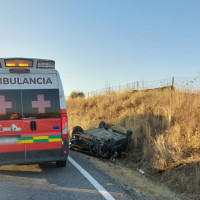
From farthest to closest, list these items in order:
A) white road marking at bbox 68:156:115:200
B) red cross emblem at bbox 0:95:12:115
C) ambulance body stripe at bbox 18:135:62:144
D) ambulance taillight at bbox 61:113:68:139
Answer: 1. ambulance taillight at bbox 61:113:68:139
2. ambulance body stripe at bbox 18:135:62:144
3. red cross emblem at bbox 0:95:12:115
4. white road marking at bbox 68:156:115:200

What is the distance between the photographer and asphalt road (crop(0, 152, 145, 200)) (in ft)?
13.5

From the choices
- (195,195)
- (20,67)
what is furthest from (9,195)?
(195,195)

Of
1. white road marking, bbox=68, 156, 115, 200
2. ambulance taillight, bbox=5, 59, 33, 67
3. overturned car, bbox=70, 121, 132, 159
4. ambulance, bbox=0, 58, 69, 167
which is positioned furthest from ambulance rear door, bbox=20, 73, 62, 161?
overturned car, bbox=70, 121, 132, 159

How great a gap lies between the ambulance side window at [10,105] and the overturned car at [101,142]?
10.6ft

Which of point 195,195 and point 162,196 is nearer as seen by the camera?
point 162,196

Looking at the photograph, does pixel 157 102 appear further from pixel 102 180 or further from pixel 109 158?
pixel 102 180

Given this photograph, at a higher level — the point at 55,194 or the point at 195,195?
the point at 55,194

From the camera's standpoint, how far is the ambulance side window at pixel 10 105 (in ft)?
16.4

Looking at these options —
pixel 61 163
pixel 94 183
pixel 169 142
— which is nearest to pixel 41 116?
pixel 61 163

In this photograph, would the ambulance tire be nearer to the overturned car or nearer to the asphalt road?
the asphalt road

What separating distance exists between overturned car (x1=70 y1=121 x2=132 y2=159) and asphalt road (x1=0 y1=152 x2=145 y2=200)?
4.40 feet

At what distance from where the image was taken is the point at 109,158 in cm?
757

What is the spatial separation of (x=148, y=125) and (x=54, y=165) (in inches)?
161

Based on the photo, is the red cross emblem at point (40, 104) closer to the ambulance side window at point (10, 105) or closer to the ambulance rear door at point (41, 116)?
the ambulance rear door at point (41, 116)
